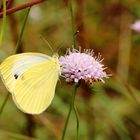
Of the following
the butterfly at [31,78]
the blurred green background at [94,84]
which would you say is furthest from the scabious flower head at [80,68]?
the blurred green background at [94,84]

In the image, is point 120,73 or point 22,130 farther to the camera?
point 120,73

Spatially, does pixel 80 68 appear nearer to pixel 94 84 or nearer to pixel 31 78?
pixel 31 78

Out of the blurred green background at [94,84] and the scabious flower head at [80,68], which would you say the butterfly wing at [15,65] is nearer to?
the scabious flower head at [80,68]

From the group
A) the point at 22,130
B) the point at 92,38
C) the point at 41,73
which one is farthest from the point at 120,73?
the point at 41,73

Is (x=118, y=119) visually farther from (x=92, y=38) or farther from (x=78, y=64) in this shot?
(x=78, y=64)

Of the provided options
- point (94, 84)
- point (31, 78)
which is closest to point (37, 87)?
point (31, 78)

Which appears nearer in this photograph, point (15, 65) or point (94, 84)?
point (15, 65)
